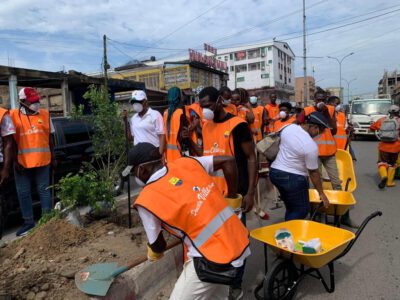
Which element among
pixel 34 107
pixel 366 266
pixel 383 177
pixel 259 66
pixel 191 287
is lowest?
pixel 366 266

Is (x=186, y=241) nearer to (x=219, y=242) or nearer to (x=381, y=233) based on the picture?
→ (x=219, y=242)

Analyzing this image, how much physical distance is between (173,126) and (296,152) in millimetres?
1641

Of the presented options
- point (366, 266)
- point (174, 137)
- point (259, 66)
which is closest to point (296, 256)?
point (366, 266)

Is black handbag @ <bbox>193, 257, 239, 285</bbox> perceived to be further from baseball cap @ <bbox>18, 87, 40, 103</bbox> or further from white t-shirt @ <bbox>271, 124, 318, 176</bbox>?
baseball cap @ <bbox>18, 87, 40, 103</bbox>

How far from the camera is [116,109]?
5586 millimetres

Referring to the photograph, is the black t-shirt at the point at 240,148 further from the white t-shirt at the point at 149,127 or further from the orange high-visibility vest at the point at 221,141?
the white t-shirt at the point at 149,127

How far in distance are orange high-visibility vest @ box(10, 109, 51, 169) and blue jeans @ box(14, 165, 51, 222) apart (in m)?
0.13

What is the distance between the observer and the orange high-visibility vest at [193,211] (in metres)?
1.87

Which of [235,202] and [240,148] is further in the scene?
[240,148]

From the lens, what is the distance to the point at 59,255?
353 centimetres

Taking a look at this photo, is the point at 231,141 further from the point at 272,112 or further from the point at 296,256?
the point at 272,112

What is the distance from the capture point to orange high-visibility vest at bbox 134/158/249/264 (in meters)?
1.87

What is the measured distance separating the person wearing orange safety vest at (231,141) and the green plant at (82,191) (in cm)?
174

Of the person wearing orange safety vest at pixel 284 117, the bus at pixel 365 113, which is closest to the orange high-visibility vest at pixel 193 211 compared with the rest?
the person wearing orange safety vest at pixel 284 117
